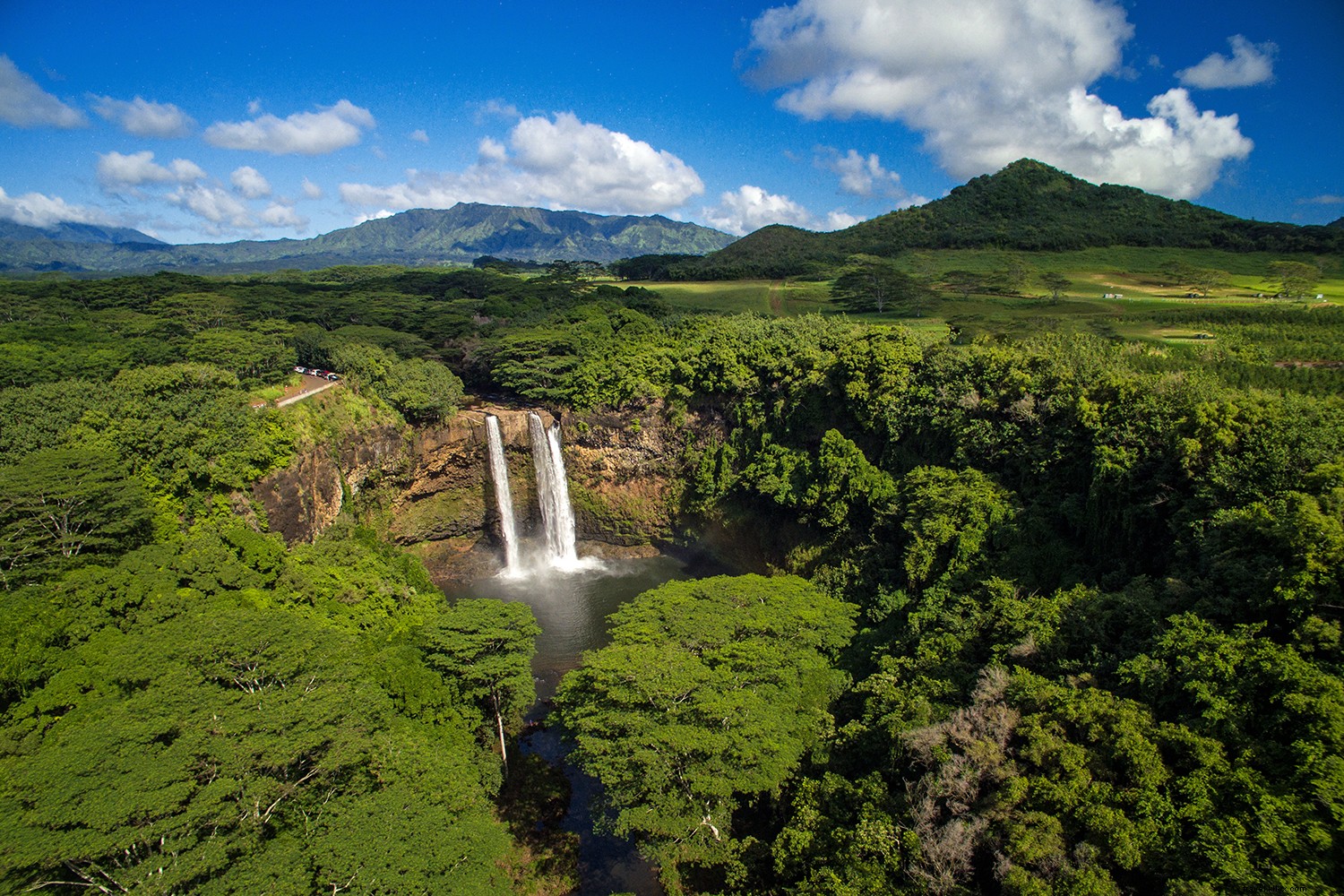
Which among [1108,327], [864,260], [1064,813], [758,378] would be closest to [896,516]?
[758,378]

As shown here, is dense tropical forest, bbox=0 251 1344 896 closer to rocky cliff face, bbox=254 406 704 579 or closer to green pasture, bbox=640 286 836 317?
rocky cliff face, bbox=254 406 704 579

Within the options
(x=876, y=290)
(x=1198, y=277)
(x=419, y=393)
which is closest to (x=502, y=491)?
(x=419, y=393)

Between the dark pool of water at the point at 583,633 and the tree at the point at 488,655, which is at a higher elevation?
the tree at the point at 488,655

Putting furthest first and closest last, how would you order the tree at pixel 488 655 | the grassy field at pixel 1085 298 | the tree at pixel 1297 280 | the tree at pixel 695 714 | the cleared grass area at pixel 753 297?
the cleared grass area at pixel 753 297 → the grassy field at pixel 1085 298 → the tree at pixel 1297 280 → the tree at pixel 488 655 → the tree at pixel 695 714

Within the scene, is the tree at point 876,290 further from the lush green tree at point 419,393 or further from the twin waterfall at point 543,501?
the lush green tree at point 419,393

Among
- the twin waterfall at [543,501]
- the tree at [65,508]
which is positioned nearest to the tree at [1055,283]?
the twin waterfall at [543,501]

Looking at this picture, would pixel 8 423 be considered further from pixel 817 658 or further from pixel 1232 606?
pixel 1232 606

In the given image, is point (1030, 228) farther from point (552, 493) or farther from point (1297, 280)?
point (552, 493)
